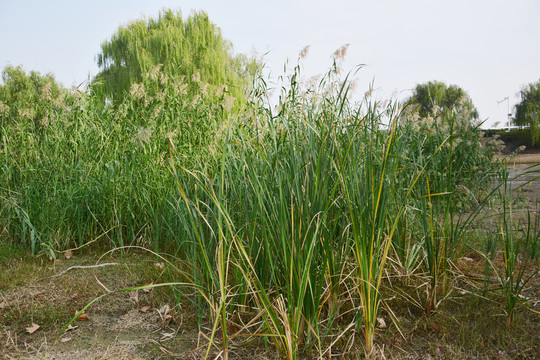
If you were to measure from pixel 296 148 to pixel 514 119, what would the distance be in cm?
2700

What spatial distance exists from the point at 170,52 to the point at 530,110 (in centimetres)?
1957

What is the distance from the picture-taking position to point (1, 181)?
13.4ft

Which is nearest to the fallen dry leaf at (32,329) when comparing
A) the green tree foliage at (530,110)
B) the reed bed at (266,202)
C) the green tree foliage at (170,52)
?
the reed bed at (266,202)

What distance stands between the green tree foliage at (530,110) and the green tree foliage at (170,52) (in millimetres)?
15111

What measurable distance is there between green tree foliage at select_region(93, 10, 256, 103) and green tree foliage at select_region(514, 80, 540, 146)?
15.1 m

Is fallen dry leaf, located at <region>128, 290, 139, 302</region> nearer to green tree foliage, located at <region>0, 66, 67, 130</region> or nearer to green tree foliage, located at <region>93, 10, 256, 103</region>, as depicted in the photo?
green tree foliage, located at <region>0, 66, 67, 130</region>

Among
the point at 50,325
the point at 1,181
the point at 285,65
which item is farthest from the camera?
the point at 1,181

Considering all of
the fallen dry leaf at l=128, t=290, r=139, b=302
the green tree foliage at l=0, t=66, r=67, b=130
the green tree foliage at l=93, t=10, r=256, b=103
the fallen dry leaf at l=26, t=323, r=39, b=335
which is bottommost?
the fallen dry leaf at l=26, t=323, r=39, b=335

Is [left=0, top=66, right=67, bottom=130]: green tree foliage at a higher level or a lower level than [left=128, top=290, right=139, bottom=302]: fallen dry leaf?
higher

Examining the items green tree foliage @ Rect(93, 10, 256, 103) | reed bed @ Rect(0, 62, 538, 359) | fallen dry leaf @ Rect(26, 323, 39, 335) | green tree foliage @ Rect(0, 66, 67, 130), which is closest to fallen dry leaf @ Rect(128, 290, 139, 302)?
reed bed @ Rect(0, 62, 538, 359)

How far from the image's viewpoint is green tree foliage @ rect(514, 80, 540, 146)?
2020cm

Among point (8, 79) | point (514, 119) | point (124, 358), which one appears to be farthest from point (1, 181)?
point (514, 119)

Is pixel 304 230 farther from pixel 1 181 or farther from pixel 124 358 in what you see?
pixel 1 181

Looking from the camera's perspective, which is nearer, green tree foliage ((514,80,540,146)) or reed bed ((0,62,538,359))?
reed bed ((0,62,538,359))
